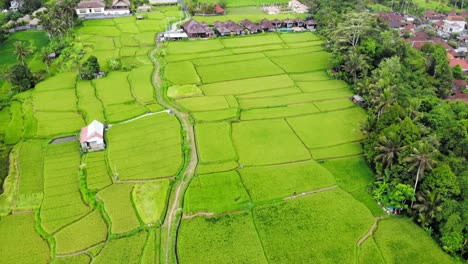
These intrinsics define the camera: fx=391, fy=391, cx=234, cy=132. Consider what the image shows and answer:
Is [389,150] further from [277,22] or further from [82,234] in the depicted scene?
[277,22]

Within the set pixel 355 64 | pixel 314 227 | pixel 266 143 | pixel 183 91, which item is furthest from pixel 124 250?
pixel 355 64

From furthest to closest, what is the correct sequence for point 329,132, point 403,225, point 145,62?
point 145,62
point 329,132
point 403,225

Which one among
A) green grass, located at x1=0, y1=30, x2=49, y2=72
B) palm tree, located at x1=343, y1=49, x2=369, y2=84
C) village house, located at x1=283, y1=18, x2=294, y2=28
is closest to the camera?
palm tree, located at x1=343, y1=49, x2=369, y2=84

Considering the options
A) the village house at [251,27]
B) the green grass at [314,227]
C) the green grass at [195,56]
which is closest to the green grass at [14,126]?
the green grass at [195,56]

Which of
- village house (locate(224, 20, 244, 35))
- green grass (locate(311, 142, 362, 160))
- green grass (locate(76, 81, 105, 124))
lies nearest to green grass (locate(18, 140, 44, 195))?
green grass (locate(76, 81, 105, 124))

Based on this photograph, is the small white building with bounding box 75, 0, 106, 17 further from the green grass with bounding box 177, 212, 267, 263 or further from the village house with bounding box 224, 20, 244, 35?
the green grass with bounding box 177, 212, 267, 263

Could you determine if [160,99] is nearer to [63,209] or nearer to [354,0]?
[63,209]

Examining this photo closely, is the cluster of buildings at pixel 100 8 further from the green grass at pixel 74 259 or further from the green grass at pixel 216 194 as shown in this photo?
the green grass at pixel 74 259

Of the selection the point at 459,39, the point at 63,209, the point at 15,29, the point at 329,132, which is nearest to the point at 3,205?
the point at 63,209
